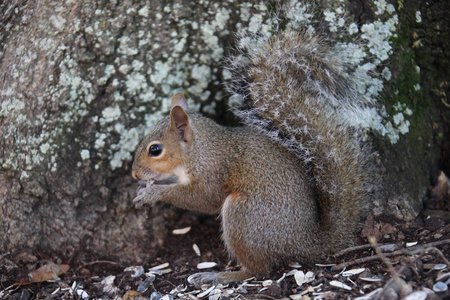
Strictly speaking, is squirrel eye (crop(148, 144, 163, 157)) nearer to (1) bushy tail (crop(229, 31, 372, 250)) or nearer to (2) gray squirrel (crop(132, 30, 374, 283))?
(2) gray squirrel (crop(132, 30, 374, 283))

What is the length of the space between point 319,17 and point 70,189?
144 centimetres

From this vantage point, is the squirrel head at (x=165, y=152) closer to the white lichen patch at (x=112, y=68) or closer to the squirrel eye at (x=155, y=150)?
the squirrel eye at (x=155, y=150)

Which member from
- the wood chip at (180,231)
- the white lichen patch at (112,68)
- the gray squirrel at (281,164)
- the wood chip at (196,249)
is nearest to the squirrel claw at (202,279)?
the gray squirrel at (281,164)

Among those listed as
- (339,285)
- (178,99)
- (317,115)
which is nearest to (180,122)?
(178,99)

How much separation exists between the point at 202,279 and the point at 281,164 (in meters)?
0.64

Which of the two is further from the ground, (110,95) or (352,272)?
(110,95)

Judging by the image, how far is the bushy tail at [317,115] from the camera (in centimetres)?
200

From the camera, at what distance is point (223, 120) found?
2.45 m

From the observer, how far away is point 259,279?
6.65 ft

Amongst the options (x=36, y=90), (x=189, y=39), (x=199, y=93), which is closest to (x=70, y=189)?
(x=36, y=90)

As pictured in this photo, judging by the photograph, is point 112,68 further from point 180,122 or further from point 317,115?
point 317,115

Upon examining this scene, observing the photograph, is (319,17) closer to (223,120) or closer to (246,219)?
(223,120)

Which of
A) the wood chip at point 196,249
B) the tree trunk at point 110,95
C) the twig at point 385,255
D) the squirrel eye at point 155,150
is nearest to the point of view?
the twig at point 385,255

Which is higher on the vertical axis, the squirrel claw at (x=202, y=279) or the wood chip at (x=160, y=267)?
the wood chip at (x=160, y=267)
